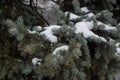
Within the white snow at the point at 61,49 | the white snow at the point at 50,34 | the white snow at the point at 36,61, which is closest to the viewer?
the white snow at the point at 61,49

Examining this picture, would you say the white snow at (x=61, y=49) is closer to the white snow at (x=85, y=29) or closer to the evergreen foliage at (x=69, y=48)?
the evergreen foliage at (x=69, y=48)

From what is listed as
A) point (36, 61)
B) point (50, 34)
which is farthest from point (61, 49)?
point (36, 61)

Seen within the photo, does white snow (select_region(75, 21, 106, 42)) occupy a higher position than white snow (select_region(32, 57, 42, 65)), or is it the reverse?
white snow (select_region(75, 21, 106, 42))

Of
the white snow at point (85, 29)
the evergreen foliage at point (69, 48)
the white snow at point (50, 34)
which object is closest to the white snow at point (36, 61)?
the evergreen foliage at point (69, 48)

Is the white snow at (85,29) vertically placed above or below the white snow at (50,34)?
above

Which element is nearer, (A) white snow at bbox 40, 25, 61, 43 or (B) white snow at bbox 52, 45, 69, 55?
(B) white snow at bbox 52, 45, 69, 55

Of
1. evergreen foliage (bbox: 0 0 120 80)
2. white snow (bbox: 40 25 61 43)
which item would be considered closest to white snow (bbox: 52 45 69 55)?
evergreen foliage (bbox: 0 0 120 80)

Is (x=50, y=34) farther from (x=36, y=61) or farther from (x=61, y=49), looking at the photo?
(x=36, y=61)

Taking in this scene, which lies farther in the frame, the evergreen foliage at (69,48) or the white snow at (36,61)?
the white snow at (36,61)

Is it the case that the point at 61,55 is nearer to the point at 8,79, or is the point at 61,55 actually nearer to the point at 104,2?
the point at 8,79

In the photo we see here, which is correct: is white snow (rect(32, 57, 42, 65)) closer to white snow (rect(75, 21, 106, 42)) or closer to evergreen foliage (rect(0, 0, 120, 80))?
evergreen foliage (rect(0, 0, 120, 80))

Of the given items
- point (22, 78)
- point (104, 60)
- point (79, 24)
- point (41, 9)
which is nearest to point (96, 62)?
point (104, 60)

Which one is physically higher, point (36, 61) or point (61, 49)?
point (61, 49)

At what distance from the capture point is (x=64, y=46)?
2.28 metres
